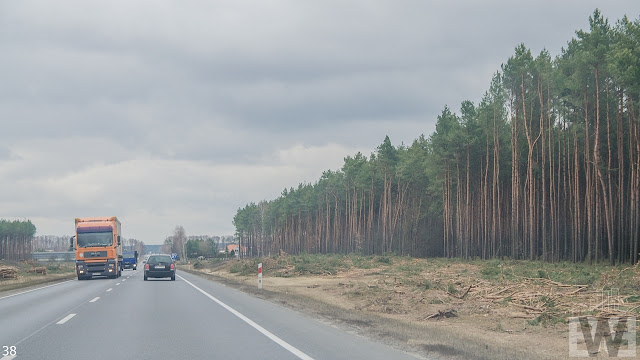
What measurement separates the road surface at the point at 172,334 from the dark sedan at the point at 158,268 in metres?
18.3

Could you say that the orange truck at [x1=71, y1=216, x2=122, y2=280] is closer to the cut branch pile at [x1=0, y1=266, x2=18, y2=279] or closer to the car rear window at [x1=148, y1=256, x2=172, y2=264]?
the car rear window at [x1=148, y1=256, x2=172, y2=264]

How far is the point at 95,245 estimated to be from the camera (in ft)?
131

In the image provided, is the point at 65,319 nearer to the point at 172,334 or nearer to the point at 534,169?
the point at 172,334

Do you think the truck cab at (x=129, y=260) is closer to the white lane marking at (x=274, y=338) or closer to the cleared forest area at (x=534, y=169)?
the cleared forest area at (x=534, y=169)

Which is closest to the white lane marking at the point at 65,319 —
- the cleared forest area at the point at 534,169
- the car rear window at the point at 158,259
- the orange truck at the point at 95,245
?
the car rear window at the point at 158,259

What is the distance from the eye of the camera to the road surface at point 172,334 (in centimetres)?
1023

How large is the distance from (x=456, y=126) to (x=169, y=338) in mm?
54163

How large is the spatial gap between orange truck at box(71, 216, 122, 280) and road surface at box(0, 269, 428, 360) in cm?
2068

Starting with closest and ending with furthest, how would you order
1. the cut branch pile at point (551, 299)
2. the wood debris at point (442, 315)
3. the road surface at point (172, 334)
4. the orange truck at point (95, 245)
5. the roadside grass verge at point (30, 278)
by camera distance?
Result: the road surface at point (172, 334), the cut branch pile at point (551, 299), the wood debris at point (442, 315), the roadside grass verge at point (30, 278), the orange truck at point (95, 245)

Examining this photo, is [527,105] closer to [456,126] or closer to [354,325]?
[456,126]

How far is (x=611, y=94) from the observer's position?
44.5m

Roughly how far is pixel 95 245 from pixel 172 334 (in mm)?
29670

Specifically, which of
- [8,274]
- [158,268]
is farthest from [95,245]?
[8,274]

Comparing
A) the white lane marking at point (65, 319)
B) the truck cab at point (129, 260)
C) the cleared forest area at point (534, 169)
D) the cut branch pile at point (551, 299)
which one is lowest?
the truck cab at point (129, 260)
